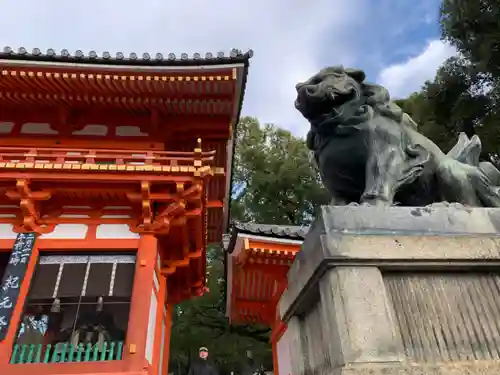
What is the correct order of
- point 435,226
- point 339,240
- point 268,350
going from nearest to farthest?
point 339,240 → point 435,226 → point 268,350

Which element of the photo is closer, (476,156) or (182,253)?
(476,156)

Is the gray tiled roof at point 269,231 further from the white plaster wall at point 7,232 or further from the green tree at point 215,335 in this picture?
the green tree at point 215,335

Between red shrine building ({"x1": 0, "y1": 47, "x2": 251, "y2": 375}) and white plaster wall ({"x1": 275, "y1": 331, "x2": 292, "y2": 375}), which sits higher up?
red shrine building ({"x1": 0, "y1": 47, "x2": 251, "y2": 375})

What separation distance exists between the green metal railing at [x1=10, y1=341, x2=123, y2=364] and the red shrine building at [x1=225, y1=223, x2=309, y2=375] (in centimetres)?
244

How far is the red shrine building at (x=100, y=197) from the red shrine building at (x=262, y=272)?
0.88m

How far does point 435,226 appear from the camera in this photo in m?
1.75

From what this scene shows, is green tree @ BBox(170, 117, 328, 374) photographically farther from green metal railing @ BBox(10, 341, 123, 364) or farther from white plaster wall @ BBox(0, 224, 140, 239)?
green metal railing @ BBox(10, 341, 123, 364)

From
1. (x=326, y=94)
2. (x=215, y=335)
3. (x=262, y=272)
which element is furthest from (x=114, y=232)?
(x=215, y=335)

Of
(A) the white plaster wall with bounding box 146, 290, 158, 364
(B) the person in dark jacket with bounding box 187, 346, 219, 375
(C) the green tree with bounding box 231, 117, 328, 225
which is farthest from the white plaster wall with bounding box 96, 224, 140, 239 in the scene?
(C) the green tree with bounding box 231, 117, 328, 225

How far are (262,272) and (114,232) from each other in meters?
2.87

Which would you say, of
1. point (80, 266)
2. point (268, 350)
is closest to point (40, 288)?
point (80, 266)

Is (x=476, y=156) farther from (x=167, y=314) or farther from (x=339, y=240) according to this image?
(x=167, y=314)

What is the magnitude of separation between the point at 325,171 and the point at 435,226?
0.73m

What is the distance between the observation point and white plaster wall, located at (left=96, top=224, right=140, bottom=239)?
20.0ft
